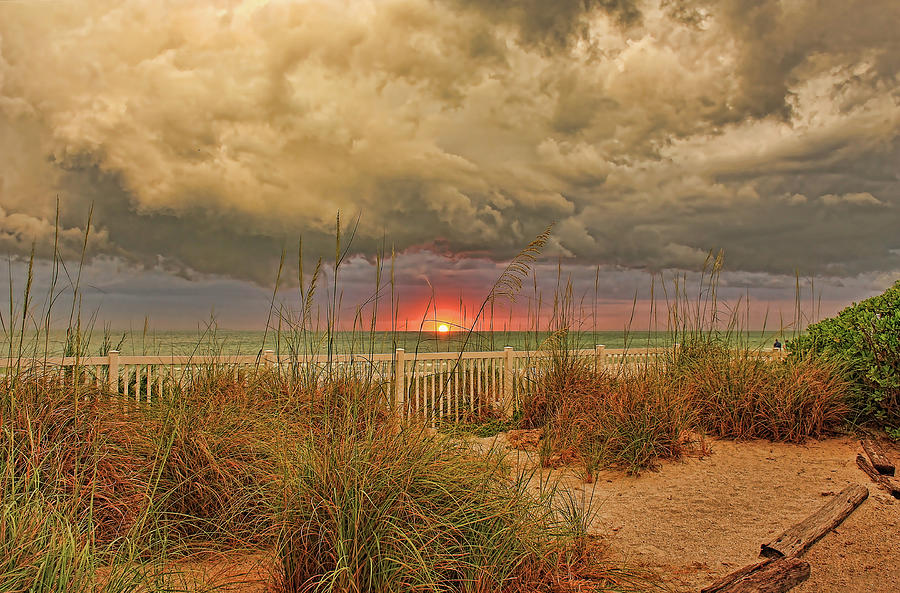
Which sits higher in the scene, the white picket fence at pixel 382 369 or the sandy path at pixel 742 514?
the white picket fence at pixel 382 369

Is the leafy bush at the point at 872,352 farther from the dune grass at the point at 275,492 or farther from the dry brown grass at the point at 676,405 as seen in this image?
the dune grass at the point at 275,492

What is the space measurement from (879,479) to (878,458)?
424mm

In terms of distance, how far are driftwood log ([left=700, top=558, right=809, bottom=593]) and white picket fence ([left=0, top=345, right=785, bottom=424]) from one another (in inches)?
70.6

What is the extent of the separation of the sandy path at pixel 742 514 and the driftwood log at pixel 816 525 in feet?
0.21

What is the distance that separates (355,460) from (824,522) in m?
3.36

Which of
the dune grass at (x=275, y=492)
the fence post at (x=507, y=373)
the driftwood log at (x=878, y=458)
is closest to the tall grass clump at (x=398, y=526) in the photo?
the dune grass at (x=275, y=492)

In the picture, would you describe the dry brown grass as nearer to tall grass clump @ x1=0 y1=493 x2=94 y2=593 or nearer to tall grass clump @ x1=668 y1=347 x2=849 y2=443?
tall grass clump @ x1=668 y1=347 x2=849 y2=443

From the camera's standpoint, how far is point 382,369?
170 inches

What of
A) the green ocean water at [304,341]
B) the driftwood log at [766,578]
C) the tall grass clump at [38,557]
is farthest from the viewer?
Result: the green ocean water at [304,341]

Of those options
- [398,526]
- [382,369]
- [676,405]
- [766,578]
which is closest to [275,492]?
[398,526]

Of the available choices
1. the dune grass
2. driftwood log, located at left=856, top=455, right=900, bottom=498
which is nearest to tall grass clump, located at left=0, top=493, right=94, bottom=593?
the dune grass

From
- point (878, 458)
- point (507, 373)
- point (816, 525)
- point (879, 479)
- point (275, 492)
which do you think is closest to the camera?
point (275, 492)

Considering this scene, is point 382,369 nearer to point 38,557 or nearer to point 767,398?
point 38,557

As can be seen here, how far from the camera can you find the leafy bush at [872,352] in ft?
20.1
